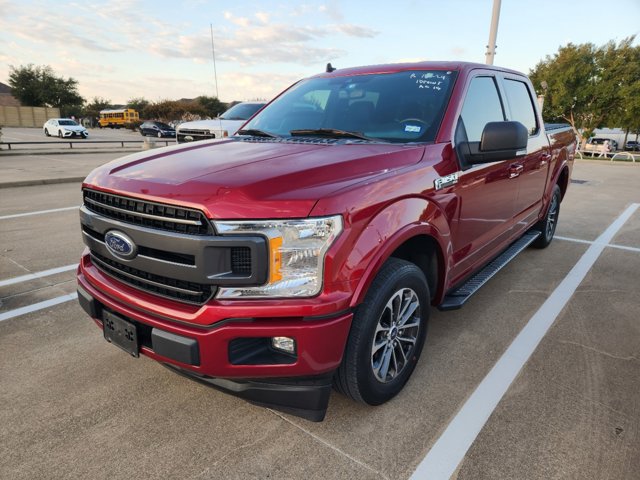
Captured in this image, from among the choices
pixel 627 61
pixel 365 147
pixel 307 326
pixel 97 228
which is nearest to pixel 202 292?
pixel 307 326

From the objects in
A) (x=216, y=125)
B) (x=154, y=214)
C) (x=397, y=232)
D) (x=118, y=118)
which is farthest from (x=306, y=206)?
(x=118, y=118)

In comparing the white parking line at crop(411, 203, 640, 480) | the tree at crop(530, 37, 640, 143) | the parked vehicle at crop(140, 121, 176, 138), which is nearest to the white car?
the parked vehicle at crop(140, 121, 176, 138)

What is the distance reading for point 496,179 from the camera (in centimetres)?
332

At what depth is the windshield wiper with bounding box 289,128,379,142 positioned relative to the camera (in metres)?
2.85

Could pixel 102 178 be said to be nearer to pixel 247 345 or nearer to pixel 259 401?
pixel 247 345

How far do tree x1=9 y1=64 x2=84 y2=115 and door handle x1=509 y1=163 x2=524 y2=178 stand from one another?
6880cm

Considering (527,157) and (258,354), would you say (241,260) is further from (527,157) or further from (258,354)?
(527,157)

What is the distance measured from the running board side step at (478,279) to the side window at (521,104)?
111 cm

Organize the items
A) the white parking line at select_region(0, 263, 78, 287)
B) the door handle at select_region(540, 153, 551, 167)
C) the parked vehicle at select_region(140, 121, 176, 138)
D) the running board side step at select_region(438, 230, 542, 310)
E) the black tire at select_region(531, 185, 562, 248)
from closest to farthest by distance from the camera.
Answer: the running board side step at select_region(438, 230, 542, 310)
the white parking line at select_region(0, 263, 78, 287)
the door handle at select_region(540, 153, 551, 167)
the black tire at select_region(531, 185, 562, 248)
the parked vehicle at select_region(140, 121, 176, 138)

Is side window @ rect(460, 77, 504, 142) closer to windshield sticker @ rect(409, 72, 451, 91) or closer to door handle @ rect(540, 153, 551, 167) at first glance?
windshield sticker @ rect(409, 72, 451, 91)

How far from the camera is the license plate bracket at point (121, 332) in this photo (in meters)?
2.17

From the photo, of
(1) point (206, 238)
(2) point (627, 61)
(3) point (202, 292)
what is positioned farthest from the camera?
(2) point (627, 61)

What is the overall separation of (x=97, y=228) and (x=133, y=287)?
Result: 37 cm

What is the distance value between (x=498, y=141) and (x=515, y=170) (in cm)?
107
